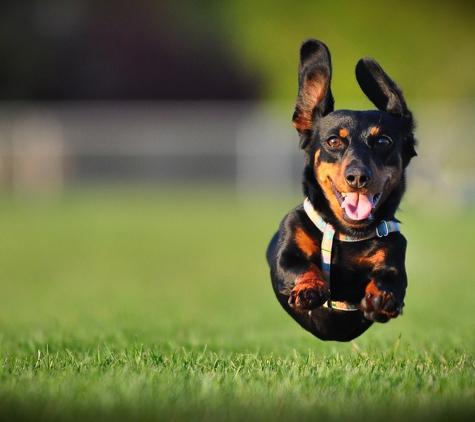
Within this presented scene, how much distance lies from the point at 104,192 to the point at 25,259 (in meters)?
13.9

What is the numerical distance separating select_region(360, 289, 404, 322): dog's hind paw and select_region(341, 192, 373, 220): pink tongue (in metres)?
0.40

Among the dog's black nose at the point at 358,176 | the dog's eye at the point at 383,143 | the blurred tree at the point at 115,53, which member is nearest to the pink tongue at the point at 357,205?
the dog's black nose at the point at 358,176

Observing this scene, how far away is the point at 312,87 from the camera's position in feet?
14.2

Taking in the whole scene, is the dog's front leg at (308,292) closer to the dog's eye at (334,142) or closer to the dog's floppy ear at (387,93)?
the dog's eye at (334,142)

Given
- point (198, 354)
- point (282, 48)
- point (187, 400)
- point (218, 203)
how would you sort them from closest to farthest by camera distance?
point (187, 400) → point (198, 354) → point (218, 203) → point (282, 48)

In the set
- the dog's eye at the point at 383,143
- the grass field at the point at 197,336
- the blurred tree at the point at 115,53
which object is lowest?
the grass field at the point at 197,336

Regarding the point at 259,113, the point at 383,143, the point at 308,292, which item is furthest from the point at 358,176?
the point at 259,113

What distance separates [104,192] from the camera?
25891 millimetres

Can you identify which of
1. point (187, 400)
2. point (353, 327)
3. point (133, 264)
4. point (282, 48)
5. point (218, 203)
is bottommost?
point (187, 400)

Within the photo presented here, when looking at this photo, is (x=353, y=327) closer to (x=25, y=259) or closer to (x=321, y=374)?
(x=321, y=374)

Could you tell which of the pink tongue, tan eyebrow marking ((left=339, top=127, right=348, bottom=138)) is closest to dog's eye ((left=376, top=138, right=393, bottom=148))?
tan eyebrow marking ((left=339, top=127, right=348, bottom=138))

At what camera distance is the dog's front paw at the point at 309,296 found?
371cm

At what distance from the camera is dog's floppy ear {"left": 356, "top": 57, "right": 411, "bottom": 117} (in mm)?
4246

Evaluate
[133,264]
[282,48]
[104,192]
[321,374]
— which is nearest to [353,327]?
[321,374]
